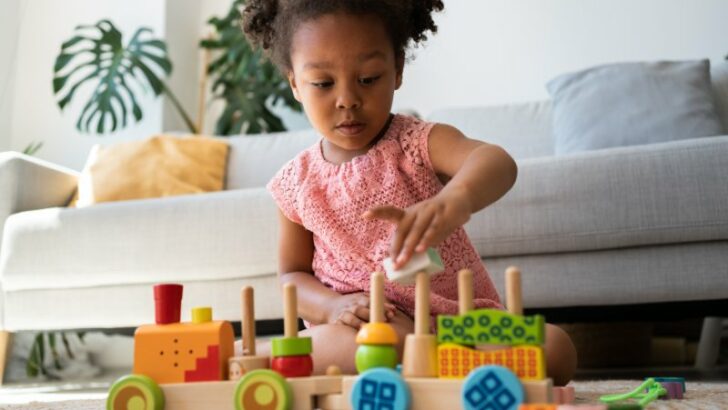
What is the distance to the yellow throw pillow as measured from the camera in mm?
2338

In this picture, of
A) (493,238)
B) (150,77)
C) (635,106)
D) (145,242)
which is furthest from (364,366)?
(150,77)

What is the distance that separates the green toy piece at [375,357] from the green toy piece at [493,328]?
0.23 ft

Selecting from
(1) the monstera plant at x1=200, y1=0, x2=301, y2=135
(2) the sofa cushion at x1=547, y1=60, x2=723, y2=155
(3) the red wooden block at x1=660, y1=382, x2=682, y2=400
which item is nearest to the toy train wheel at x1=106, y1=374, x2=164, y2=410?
(3) the red wooden block at x1=660, y1=382, x2=682, y2=400

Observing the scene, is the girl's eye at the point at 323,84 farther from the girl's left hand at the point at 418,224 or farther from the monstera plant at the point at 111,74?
the monstera plant at the point at 111,74

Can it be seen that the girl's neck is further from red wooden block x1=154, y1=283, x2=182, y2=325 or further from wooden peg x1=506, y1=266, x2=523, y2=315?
wooden peg x1=506, y1=266, x2=523, y2=315

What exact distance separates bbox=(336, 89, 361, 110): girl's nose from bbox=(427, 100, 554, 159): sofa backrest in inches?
53.3

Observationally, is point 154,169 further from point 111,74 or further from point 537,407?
point 537,407

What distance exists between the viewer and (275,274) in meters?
1.80

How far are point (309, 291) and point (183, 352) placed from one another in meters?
0.39

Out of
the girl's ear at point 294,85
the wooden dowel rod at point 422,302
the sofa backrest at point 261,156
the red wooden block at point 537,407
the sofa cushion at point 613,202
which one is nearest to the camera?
the red wooden block at point 537,407

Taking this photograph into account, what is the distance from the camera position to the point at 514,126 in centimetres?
239

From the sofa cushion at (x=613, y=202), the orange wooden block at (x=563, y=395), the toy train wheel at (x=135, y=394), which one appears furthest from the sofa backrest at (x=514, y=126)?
the toy train wheel at (x=135, y=394)

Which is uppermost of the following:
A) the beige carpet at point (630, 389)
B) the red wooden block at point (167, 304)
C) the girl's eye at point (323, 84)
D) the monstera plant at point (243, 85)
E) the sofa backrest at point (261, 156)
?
the monstera plant at point (243, 85)

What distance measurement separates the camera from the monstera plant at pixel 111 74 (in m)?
2.90
